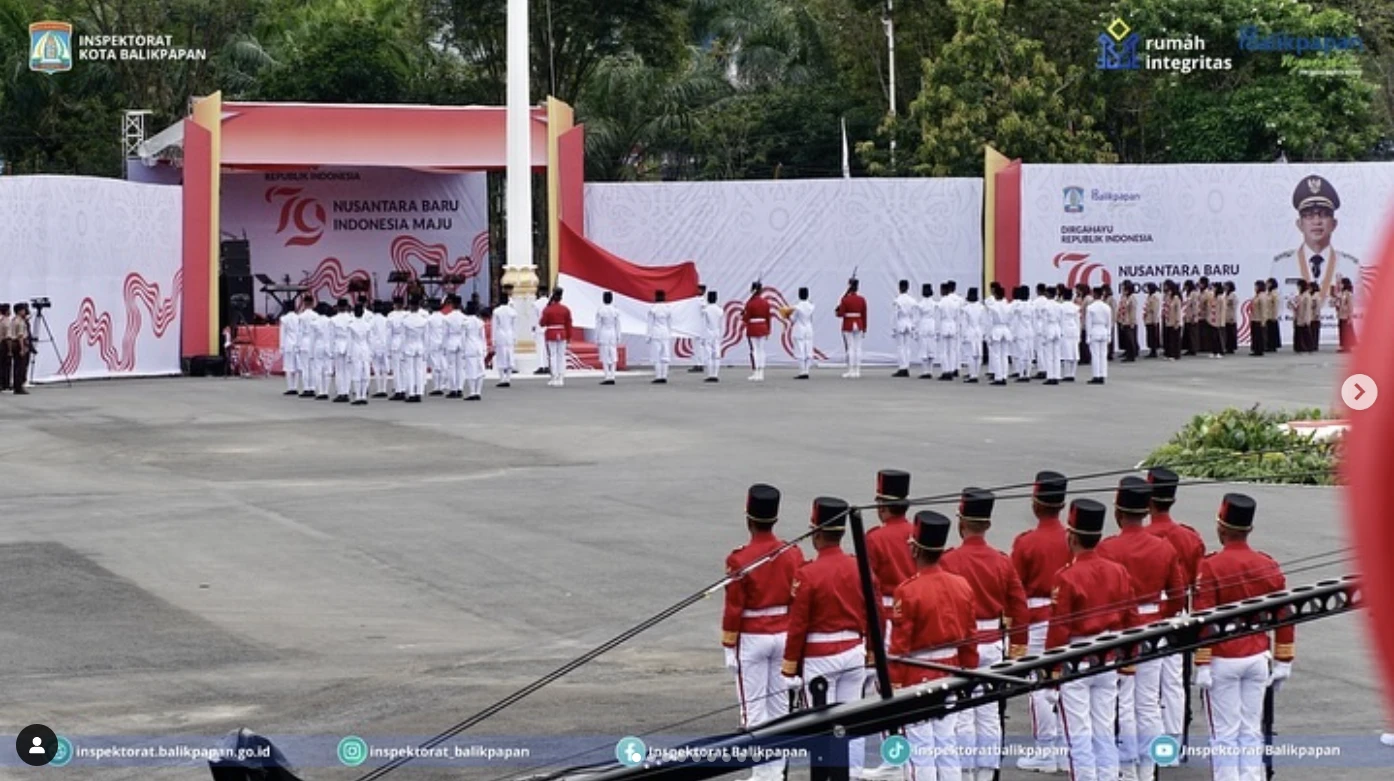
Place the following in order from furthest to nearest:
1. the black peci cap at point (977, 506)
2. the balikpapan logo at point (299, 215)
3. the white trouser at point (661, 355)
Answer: the balikpapan logo at point (299, 215)
the white trouser at point (661, 355)
the black peci cap at point (977, 506)

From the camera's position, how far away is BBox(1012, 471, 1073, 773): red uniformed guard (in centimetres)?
963

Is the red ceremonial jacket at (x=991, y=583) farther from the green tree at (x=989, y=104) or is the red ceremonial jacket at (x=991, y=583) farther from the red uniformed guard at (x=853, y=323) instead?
the green tree at (x=989, y=104)

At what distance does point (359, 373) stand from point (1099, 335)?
1231 centimetres

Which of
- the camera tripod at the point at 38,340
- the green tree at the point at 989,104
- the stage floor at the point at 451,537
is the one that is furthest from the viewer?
the green tree at the point at 989,104

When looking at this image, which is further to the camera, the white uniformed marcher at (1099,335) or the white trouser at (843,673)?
the white uniformed marcher at (1099,335)

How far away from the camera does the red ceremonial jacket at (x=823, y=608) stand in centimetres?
875

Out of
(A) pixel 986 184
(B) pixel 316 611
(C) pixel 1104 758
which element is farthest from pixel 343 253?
(C) pixel 1104 758

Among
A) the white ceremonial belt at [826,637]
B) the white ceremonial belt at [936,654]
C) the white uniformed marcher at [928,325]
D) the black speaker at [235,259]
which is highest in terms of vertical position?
the black speaker at [235,259]

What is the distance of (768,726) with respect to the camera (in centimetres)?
647

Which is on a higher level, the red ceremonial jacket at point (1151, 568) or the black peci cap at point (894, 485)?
the black peci cap at point (894, 485)

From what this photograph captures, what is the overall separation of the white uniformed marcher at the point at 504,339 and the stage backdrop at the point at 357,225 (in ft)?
26.4

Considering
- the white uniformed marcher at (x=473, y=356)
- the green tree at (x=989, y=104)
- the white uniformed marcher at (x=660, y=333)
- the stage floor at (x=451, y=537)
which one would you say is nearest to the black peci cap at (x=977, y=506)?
the stage floor at (x=451, y=537)

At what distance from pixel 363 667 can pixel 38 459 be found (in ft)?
39.0

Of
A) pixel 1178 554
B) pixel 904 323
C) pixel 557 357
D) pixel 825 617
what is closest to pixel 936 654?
pixel 825 617
